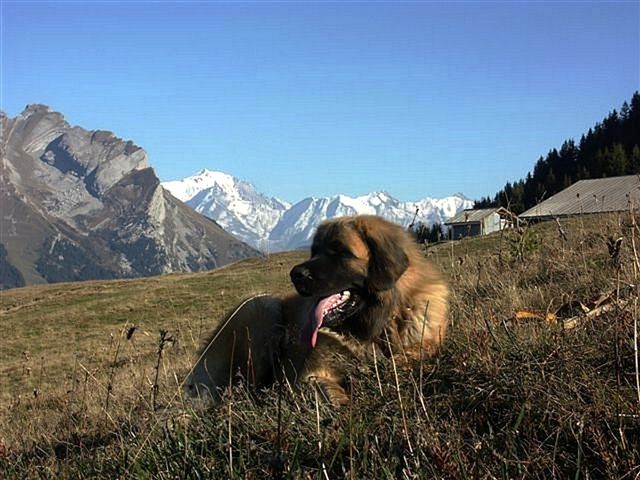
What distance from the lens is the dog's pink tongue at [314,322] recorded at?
4.64 meters

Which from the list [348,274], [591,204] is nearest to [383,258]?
[348,274]

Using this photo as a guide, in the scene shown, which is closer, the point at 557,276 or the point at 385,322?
the point at 385,322

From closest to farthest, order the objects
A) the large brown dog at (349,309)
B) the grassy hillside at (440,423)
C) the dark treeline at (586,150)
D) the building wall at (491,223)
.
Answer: the grassy hillside at (440,423) < the large brown dog at (349,309) < the building wall at (491,223) < the dark treeline at (586,150)

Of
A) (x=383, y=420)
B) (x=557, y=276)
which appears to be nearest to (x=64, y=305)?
(x=557, y=276)

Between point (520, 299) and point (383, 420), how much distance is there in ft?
10.6

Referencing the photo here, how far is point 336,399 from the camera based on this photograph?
12.6ft

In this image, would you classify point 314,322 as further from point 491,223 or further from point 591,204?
point 591,204

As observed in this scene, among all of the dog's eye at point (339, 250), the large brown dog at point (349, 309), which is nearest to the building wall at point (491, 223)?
the large brown dog at point (349, 309)

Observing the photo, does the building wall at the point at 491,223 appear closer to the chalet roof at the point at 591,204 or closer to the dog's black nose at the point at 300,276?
the chalet roof at the point at 591,204

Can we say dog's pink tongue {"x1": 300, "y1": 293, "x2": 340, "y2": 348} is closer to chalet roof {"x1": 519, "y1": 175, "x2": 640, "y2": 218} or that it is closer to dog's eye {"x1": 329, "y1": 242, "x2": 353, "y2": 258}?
dog's eye {"x1": 329, "y1": 242, "x2": 353, "y2": 258}

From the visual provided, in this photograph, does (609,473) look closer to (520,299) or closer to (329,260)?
(329,260)

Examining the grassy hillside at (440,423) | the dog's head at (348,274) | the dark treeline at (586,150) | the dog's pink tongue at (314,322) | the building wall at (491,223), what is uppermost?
the dark treeline at (586,150)

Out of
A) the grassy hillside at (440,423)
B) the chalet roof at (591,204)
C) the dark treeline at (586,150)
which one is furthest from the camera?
the dark treeline at (586,150)

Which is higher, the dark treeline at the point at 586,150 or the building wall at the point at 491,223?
the dark treeline at the point at 586,150
